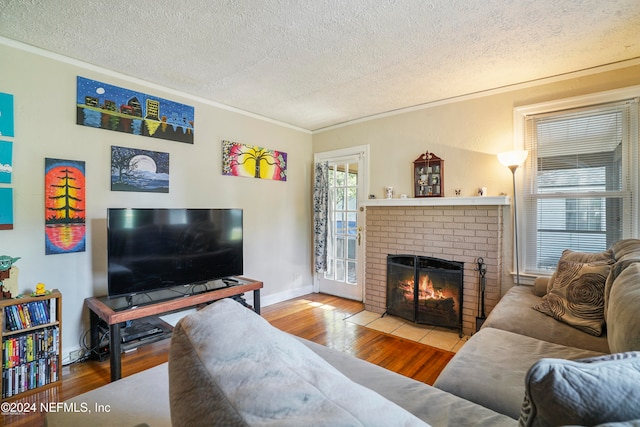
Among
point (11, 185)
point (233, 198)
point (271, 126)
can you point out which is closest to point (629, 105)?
point (271, 126)

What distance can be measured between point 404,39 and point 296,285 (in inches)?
133

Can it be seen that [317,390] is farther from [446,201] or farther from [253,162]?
[253,162]

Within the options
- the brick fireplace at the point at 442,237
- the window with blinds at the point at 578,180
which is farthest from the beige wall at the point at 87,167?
the window with blinds at the point at 578,180

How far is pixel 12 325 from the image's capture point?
2037 millimetres

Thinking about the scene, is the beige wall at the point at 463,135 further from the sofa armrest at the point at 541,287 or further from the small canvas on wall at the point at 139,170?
the small canvas on wall at the point at 139,170

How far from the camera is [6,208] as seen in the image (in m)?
2.20

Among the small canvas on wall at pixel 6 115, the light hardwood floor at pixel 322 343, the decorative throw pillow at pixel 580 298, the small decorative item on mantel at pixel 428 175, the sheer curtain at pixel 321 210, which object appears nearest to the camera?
the decorative throw pillow at pixel 580 298

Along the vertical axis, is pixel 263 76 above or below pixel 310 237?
above

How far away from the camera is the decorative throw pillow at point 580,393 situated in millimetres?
556

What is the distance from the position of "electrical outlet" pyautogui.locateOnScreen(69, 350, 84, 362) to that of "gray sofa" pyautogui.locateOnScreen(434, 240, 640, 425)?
9.29 feet

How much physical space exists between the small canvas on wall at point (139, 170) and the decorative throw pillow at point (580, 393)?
10.4 ft

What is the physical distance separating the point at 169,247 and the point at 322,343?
5.54 feet

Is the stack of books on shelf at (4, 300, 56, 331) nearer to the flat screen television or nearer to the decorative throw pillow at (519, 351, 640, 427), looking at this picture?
the flat screen television

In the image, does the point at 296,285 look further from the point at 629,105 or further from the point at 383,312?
the point at 629,105
